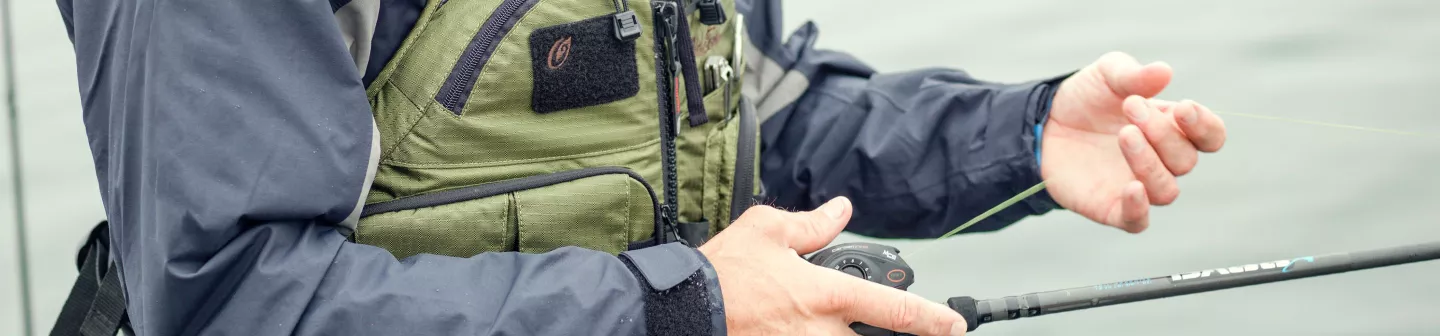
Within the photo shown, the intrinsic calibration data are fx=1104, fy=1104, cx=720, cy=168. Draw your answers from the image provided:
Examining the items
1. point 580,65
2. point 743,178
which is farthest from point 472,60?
point 743,178

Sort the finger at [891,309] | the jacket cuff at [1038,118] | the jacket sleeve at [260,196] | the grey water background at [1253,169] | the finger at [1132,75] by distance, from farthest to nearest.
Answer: the grey water background at [1253,169], the jacket cuff at [1038,118], the finger at [1132,75], the finger at [891,309], the jacket sleeve at [260,196]

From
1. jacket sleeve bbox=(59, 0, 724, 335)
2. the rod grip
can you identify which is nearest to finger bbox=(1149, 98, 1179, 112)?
the rod grip

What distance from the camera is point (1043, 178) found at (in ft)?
4.03

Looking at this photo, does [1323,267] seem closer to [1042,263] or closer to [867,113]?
[867,113]

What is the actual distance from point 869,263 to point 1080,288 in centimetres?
20

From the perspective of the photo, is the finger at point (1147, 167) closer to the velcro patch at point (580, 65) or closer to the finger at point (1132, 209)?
the finger at point (1132, 209)

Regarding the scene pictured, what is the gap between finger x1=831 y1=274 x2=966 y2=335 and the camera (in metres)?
0.87

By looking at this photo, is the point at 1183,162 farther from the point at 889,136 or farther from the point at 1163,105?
the point at 889,136

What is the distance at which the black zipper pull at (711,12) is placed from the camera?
119 centimetres

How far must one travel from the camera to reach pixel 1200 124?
104 cm

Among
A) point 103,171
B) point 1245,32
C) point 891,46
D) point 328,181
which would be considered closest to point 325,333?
point 328,181

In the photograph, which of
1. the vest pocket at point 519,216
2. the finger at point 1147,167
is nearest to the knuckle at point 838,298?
the vest pocket at point 519,216

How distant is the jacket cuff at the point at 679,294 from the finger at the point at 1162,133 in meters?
0.46

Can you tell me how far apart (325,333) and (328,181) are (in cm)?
11
